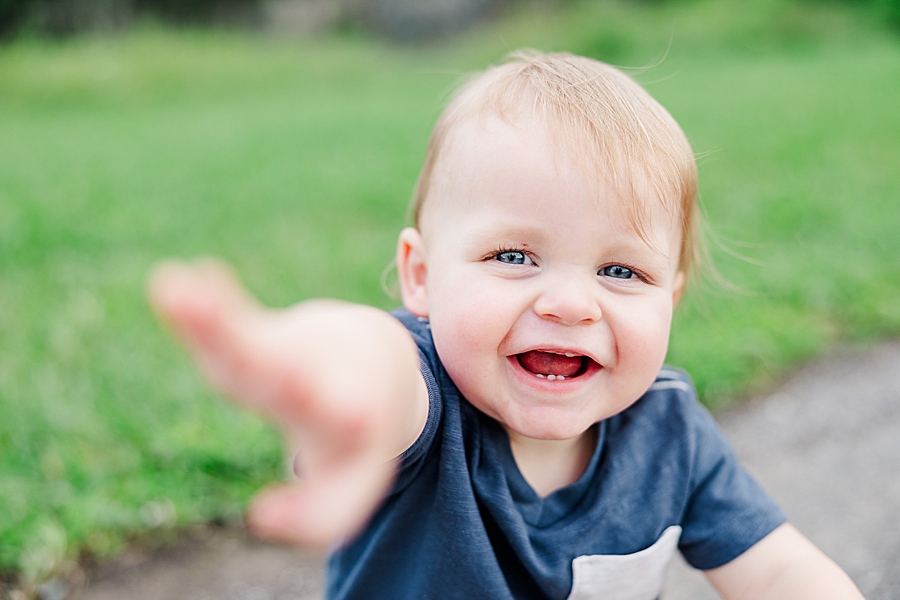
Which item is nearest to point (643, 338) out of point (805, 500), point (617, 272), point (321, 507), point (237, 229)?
point (617, 272)

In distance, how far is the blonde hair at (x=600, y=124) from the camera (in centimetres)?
107

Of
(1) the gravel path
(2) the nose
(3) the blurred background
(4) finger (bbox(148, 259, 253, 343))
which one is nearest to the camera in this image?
(4) finger (bbox(148, 259, 253, 343))

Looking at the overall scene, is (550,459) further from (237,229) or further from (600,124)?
(237,229)

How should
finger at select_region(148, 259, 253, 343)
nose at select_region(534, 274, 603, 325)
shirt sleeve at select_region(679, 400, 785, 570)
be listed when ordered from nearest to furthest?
1. finger at select_region(148, 259, 253, 343)
2. nose at select_region(534, 274, 603, 325)
3. shirt sleeve at select_region(679, 400, 785, 570)

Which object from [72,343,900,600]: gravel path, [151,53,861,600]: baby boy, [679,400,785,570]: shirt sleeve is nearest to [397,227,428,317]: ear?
[151,53,861,600]: baby boy

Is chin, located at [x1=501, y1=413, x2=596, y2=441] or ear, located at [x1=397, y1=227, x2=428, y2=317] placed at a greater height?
ear, located at [x1=397, y1=227, x2=428, y2=317]

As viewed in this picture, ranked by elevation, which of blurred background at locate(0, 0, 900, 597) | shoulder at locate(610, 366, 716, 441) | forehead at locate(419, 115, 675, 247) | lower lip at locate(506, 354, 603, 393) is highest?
forehead at locate(419, 115, 675, 247)

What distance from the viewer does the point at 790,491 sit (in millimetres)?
1908

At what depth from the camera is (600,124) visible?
1086 mm

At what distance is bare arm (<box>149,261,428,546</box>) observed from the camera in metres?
0.54

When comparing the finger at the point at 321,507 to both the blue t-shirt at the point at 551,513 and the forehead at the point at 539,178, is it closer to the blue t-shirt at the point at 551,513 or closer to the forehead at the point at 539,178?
the blue t-shirt at the point at 551,513

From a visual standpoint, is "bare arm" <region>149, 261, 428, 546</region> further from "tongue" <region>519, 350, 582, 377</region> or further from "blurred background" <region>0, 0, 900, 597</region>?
"blurred background" <region>0, 0, 900, 597</region>

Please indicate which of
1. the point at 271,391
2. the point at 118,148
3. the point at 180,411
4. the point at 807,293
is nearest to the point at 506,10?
the point at 118,148

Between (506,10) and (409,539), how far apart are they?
51.6 feet
